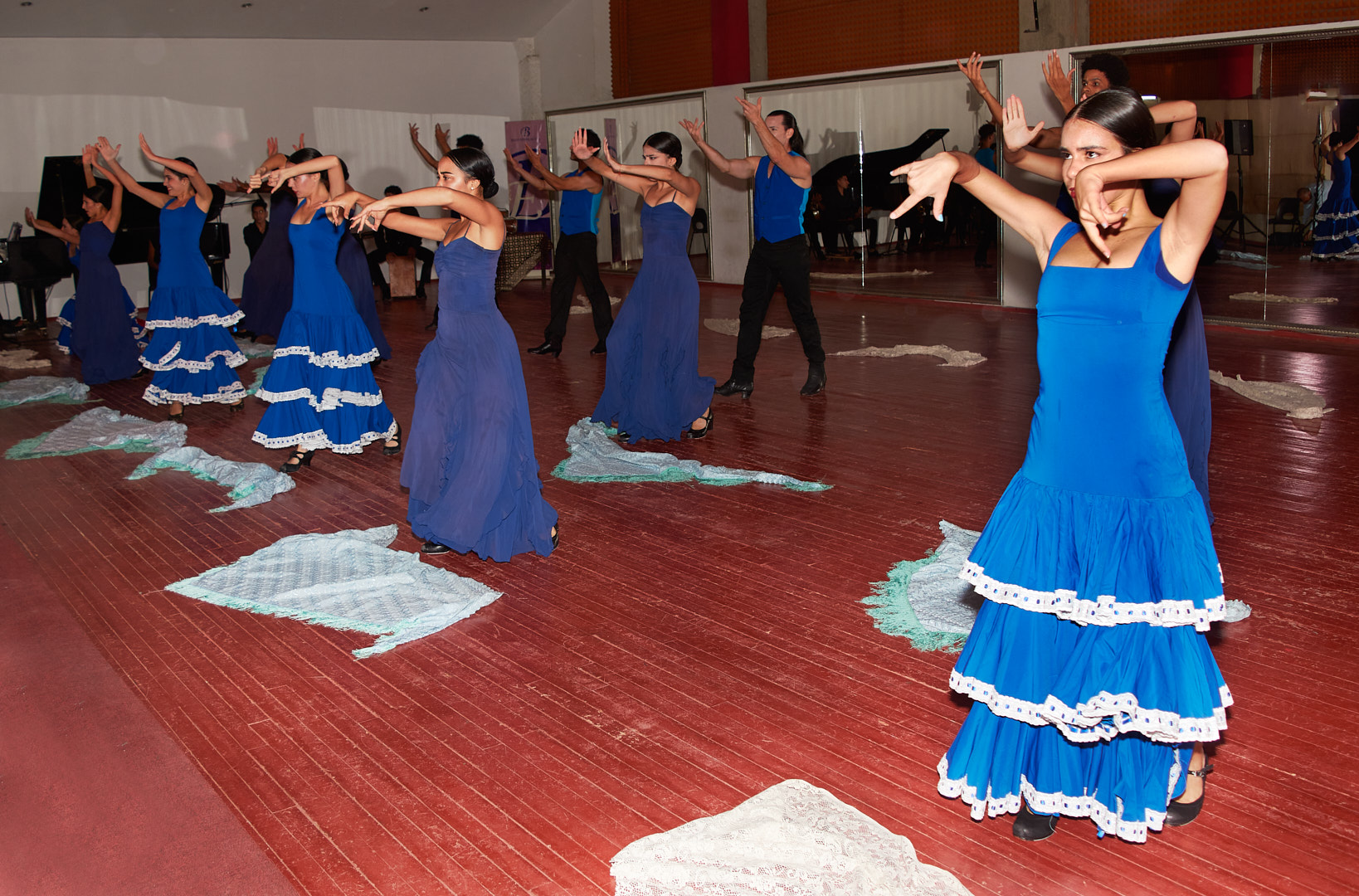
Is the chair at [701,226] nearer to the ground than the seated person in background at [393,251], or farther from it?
farther from it

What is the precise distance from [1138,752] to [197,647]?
2958mm

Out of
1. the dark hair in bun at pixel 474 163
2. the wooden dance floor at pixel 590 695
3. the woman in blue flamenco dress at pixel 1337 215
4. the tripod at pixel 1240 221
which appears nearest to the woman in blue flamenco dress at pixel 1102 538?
the wooden dance floor at pixel 590 695

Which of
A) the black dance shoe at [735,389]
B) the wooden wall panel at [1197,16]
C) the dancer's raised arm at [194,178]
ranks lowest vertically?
the black dance shoe at [735,389]

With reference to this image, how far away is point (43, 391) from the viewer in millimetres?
8406

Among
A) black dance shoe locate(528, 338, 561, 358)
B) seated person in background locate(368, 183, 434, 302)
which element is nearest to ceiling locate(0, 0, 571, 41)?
seated person in background locate(368, 183, 434, 302)

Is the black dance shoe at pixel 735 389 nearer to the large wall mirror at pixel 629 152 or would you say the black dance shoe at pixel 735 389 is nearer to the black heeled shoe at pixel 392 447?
the black heeled shoe at pixel 392 447

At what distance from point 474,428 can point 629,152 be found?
11276mm

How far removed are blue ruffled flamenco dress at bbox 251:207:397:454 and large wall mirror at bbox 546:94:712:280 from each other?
8.30m

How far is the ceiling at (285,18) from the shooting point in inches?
488

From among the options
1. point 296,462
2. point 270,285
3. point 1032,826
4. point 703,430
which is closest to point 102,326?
point 270,285

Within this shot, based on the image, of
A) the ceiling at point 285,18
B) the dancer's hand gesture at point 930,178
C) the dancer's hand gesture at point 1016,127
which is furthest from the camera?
the ceiling at point 285,18

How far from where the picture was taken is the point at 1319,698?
2.94 meters

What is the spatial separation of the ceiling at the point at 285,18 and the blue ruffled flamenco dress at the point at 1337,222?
11.1 metres

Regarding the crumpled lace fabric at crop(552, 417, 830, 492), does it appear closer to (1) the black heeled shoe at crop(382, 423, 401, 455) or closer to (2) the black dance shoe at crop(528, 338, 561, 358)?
(1) the black heeled shoe at crop(382, 423, 401, 455)
